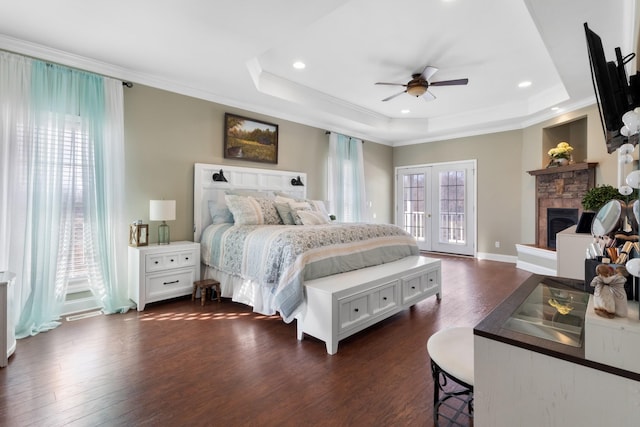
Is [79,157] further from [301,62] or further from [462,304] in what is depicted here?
[462,304]

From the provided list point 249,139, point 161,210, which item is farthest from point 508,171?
point 161,210

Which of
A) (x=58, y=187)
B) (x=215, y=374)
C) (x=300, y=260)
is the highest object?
(x=58, y=187)

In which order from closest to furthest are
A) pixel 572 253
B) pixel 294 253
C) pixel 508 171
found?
pixel 294 253 < pixel 572 253 < pixel 508 171

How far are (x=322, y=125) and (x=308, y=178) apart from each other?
42.3 inches

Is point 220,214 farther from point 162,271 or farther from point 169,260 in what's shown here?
point 162,271

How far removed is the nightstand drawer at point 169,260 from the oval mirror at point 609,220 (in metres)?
3.69

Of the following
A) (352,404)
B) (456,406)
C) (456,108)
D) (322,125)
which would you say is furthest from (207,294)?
(456,108)

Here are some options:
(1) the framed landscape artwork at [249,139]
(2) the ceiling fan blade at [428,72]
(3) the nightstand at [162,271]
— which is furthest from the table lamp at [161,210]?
(2) the ceiling fan blade at [428,72]

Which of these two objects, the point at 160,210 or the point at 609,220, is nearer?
the point at 609,220

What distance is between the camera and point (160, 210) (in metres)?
3.58

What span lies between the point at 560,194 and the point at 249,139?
205 inches

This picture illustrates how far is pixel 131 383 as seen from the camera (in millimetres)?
2033

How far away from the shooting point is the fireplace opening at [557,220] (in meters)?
5.23

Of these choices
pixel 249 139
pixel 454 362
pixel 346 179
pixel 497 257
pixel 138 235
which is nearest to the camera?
pixel 454 362
